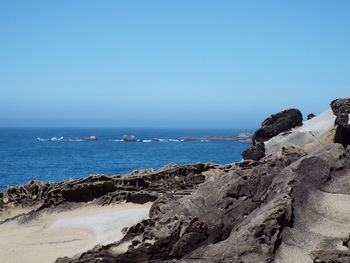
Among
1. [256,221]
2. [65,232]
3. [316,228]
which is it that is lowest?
[65,232]

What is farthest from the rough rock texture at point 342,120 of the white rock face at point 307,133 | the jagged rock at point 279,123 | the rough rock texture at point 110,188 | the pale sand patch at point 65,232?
the pale sand patch at point 65,232

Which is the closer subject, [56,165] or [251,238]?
[251,238]

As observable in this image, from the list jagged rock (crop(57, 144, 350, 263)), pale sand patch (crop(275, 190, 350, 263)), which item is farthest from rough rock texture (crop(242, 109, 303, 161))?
pale sand patch (crop(275, 190, 350, 263))

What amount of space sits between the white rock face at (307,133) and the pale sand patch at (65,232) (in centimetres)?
777

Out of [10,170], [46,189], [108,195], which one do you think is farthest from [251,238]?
[10,170]

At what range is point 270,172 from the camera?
29.0ft

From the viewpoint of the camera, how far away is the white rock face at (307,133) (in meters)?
17.7

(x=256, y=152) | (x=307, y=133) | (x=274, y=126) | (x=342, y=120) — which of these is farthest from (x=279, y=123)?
(x=342, y=120)

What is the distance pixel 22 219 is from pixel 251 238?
7.58 m

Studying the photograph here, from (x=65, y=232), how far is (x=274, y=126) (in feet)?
38.3

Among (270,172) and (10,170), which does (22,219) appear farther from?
(10,170)

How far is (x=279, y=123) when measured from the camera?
2078cm

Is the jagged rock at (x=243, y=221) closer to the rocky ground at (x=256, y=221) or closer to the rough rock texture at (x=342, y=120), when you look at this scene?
the rocky ground at (x=256, y=221)

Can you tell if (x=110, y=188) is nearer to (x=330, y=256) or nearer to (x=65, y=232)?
(x=65, y=232)
